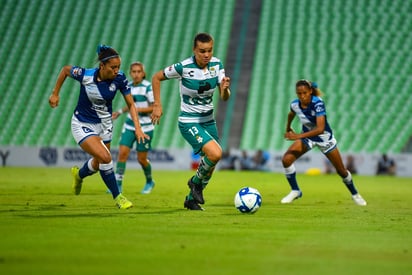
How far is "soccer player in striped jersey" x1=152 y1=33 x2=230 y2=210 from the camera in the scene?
1106cm

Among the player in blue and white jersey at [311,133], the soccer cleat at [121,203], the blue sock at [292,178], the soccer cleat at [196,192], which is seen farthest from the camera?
the blue sock at [292,178]

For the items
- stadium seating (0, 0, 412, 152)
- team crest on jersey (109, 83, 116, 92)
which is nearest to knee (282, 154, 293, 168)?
team crest on jersey (109, 83, 116, 92)

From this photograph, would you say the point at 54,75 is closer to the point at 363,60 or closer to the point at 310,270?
the point at 363,60

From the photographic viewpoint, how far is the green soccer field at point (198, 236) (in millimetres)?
6266

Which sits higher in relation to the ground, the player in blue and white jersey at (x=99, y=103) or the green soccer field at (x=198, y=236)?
the player in blue and white jersey at (x=99, y=103)

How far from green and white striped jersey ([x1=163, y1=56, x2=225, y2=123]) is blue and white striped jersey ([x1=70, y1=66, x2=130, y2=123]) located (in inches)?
28.2

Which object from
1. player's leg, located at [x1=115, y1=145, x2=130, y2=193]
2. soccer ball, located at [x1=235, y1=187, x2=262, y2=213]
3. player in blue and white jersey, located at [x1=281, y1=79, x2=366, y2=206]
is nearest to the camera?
soccer ball, located at [x1=235, y1=187, x2=262, y2=213]

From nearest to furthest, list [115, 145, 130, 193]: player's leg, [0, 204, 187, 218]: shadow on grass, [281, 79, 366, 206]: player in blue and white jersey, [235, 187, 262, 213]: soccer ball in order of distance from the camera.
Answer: [0, 204, 187, 218]: shadow on grass → [235, 187, 262, 213]: soccer ball → [281, 79, 366, 206]: player in blue and white jersey → [115, 145, 130, 193]: player's leg

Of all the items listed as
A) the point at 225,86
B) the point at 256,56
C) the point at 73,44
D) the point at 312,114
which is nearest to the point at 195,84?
the point at 225,86

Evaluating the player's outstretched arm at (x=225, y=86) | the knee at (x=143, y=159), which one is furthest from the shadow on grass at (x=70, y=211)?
the knee at (x=143, y=159)

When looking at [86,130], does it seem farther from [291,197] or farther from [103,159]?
[291,197]

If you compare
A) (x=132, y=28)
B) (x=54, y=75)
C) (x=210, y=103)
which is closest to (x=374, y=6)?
(x=132, y=28)

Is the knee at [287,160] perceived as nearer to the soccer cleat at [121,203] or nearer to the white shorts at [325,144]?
the white shorts at [325,144]

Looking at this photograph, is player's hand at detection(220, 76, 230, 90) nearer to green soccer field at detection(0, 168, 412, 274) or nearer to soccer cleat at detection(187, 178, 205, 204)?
soccer cleat at detection(187, 178, 205, 204)
